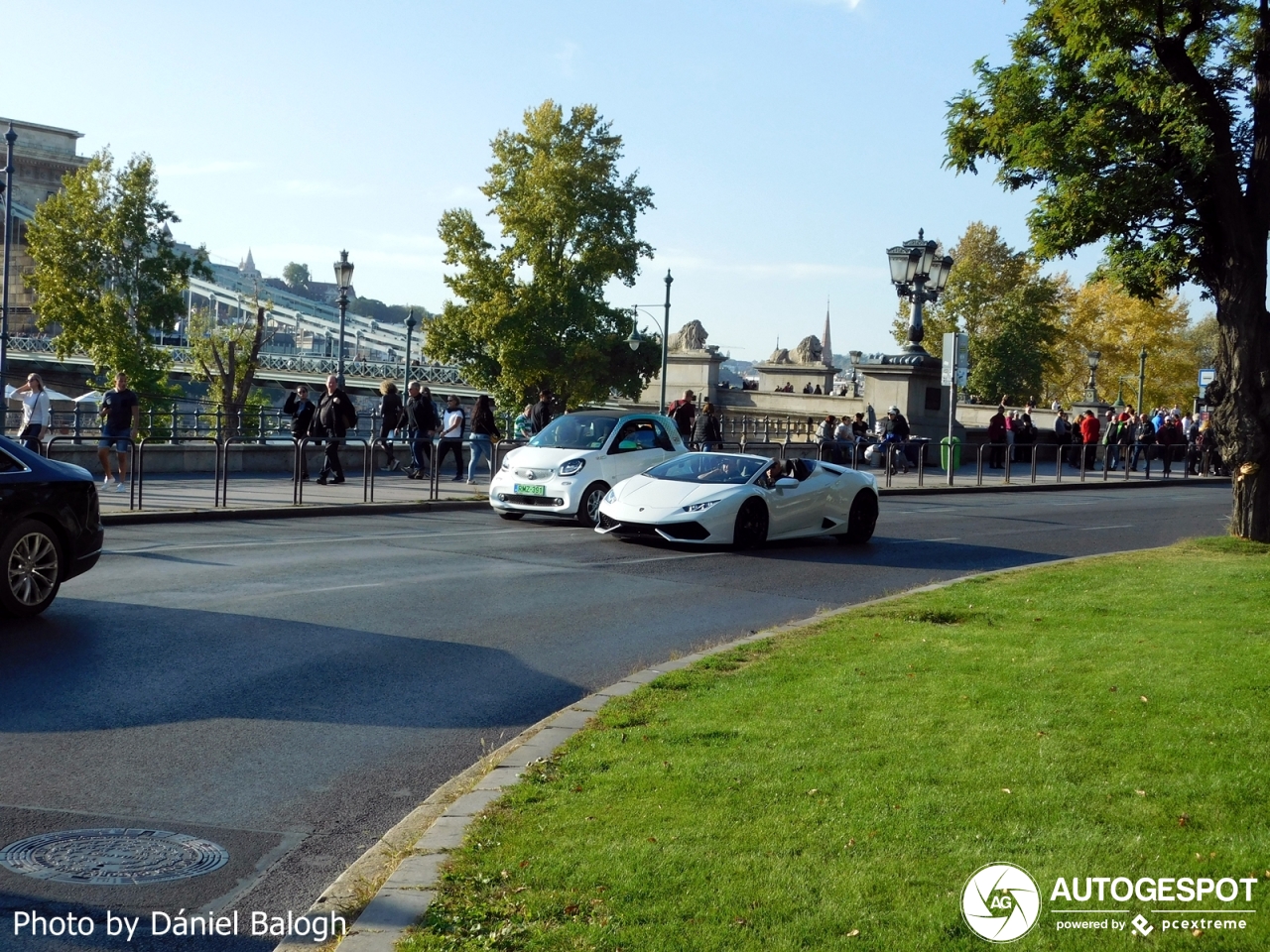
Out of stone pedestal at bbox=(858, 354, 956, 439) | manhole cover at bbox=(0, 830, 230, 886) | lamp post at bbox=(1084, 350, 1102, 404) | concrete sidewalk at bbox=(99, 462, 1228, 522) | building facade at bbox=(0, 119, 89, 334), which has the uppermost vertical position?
building facade at bbox=(0, 119, 89, 334)

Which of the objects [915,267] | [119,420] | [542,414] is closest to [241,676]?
[119,420]

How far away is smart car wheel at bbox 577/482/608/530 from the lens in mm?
19391

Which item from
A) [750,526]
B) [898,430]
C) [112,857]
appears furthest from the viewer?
[898,430]

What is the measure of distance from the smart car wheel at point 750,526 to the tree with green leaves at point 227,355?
33717 mm

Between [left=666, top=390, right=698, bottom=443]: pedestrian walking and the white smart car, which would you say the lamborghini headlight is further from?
[left=666, top=390, right=698, bottom=443]: pedestrian walking

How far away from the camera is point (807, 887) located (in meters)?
4.53

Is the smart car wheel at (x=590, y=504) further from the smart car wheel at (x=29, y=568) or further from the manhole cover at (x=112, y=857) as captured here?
the manhole cover at (x=112, y=857)

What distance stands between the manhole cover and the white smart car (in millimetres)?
13467

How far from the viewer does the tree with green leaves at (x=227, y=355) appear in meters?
54.3

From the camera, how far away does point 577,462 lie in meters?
19.5

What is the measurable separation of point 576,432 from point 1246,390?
884 cm

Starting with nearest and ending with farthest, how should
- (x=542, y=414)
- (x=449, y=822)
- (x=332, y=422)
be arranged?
(x=449, y=822), (x=332, y=422), (x=542, y=414)

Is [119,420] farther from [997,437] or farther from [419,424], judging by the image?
[997,437]

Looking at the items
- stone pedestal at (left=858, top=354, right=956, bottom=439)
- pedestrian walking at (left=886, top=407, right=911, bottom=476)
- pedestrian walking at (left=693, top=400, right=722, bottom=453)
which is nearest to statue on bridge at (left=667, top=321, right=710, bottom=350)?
stone pedestal at (left=858, top=354, right=956, bottom=439)
